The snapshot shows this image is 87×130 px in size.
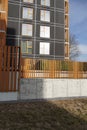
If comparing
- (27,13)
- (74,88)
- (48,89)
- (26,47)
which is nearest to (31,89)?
(48,89)

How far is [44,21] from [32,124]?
95.9ft

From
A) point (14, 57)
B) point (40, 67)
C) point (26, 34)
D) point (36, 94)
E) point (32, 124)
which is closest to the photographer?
point (32, 124)

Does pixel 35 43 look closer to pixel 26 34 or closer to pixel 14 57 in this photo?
pixel 26 34

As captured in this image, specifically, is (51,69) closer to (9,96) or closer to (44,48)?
(9,96)

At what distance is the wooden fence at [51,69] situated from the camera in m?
16.7

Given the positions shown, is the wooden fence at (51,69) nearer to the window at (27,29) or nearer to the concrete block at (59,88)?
the concrete block at (59,88)

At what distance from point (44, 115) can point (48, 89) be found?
13.7 feet

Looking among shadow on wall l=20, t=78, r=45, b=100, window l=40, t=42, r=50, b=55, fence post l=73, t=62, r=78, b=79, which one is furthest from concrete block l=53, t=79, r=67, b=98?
window l=40, t=42, r=50, b=55

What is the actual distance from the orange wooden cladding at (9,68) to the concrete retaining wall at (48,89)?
50 centimetres

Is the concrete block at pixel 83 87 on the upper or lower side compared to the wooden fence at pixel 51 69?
lower

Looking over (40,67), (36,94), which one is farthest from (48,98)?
(40,67)

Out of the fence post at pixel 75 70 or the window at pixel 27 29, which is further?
the window at pixel 27 29

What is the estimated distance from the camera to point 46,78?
17.2 metres

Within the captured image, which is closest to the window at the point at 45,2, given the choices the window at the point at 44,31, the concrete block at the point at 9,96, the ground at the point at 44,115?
the window at the point at 44,31
